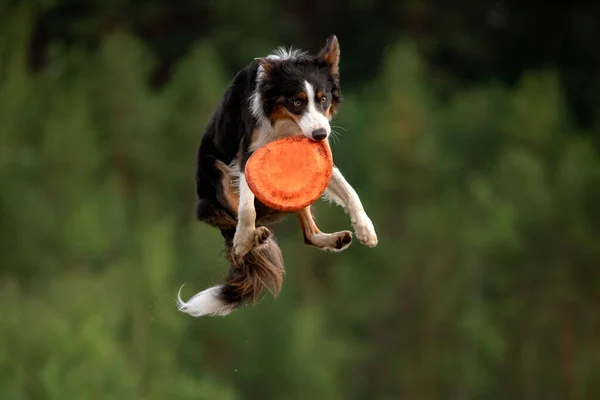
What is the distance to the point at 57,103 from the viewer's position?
69.1 metres

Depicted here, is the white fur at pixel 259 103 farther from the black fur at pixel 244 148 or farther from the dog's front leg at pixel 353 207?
the dog's front leg at pixel 353 207

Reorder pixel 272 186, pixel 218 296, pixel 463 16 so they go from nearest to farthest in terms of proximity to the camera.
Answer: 1. pixel 272 186
2. pixel 218 296
3. pixel 463 16

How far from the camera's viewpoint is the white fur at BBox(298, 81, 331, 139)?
14242 millimetres

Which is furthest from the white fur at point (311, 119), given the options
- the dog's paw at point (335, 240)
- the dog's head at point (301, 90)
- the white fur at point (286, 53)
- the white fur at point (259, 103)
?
the dog's paw at point (335, 240)

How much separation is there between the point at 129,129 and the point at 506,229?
49.3 ft

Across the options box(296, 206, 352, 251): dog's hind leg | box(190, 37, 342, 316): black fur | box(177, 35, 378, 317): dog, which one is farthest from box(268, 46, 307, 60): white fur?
box(296, 206, 352, 251): dog's hind leg

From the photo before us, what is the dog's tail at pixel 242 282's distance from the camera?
1555 cm

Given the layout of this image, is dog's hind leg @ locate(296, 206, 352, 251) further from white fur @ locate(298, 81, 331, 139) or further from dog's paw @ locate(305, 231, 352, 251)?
white fur @ locate(298, 81, 331, 139)

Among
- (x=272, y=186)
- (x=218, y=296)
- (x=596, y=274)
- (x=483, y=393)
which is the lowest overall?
(x=483, y=393)

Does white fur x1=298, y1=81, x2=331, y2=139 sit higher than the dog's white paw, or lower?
higher

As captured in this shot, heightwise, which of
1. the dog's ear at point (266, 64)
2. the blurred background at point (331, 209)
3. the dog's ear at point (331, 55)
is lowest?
the blurred background at point (331, 209)

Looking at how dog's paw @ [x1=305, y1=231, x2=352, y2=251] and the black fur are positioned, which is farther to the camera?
dog's paw @ [x1=305, y1=231, x2=352, y2=251]

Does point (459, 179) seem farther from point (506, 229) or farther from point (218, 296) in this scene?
point (218, 296)

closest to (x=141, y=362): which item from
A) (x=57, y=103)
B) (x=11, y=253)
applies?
(x=11, y=253)
